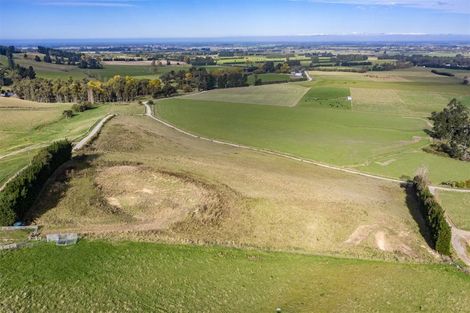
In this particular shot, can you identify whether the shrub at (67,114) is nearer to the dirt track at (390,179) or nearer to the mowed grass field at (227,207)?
the dirt track at (390,179)

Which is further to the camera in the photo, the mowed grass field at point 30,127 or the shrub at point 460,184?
the shrub at point 460,184

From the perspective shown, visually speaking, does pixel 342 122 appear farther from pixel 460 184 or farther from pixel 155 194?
pixel 155 194

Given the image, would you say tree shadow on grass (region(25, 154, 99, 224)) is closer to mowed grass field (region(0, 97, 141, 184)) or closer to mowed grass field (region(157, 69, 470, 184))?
mowed grass field (region(0, 97, 141, 184))

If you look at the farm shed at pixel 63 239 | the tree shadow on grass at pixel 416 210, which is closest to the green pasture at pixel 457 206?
the tree shadow on grass at pixel 416 210

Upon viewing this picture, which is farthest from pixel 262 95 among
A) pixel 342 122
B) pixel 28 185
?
pixel 28 185

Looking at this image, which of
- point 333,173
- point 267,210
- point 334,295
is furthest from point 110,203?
point 333,173

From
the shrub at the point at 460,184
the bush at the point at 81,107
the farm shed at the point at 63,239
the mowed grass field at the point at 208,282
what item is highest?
the farm shed at the point at 63,239

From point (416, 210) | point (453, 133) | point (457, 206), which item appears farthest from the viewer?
point (453, 133)
